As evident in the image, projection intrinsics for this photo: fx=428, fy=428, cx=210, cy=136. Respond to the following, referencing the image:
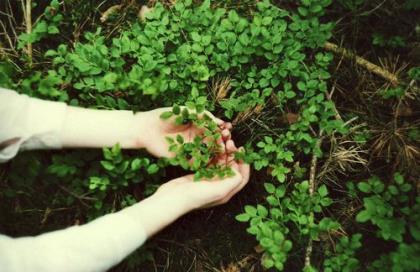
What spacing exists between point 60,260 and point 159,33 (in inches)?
55.0

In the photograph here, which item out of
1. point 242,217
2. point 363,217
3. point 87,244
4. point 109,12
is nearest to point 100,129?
point 87,244

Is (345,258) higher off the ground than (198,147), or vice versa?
(198,147)

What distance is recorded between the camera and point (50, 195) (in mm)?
2609

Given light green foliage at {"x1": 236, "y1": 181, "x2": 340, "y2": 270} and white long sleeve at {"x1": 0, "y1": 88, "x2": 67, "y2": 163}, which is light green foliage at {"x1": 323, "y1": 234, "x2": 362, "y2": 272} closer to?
light green foliage at {"x1": 236, "y1": 181, "x2": 340, "y2": 270}

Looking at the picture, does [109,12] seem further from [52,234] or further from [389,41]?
[389,41]

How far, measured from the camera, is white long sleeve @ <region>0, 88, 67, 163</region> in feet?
7.09

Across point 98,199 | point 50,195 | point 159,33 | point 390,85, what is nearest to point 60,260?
point 98,199

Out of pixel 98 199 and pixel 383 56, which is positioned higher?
pixel 383 56

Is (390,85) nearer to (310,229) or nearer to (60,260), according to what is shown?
(310,229)

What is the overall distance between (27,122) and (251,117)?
1278mm

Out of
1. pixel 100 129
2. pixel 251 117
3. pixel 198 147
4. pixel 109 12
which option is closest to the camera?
pixel 198 147

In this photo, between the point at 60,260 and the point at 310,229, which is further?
the point at 310,229

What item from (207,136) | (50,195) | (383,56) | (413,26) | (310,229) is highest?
(413,26)

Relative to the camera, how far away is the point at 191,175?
2.32 m
